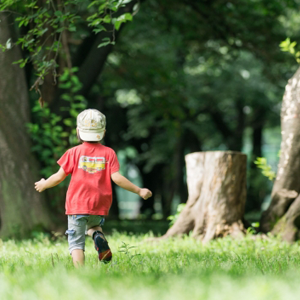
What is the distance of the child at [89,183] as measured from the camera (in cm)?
444

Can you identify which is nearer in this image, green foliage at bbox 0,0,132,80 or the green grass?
the green grass

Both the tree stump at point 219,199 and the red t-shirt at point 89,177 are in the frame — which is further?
the tree stump at point 219,199

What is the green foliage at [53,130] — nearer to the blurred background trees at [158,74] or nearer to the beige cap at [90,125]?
the blurred background trees at [158,74]

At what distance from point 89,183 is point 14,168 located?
13.5ft

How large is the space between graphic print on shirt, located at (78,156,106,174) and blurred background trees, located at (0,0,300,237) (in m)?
1.96

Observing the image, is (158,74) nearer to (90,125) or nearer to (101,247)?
(90,125)

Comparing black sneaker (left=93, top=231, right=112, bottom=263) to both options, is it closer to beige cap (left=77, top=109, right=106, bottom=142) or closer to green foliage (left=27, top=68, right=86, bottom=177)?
beige cap (left=77, top=109, right=106, bottom=142)

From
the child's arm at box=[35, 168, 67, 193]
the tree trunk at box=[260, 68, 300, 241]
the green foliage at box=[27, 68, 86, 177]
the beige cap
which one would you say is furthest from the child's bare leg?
the green foliage at box=[27, 68, 86, 177]

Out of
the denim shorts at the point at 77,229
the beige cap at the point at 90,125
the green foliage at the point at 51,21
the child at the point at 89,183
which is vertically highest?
the green foliage at the point at 51,21

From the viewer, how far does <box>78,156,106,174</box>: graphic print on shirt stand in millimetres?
4496

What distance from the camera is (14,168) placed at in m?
8.18

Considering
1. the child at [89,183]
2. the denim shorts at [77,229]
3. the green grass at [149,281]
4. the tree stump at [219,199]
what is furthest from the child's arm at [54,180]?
the tree stump at [219,199]

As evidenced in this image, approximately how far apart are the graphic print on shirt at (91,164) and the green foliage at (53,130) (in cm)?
419

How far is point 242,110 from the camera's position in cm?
2216
